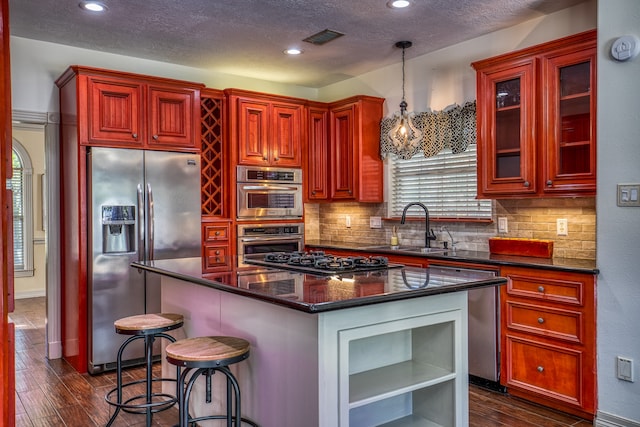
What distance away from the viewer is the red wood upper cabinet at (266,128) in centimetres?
A: 475

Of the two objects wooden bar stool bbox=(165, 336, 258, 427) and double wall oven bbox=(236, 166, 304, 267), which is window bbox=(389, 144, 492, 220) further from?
wooden bar stool bbox=(165, 336, 258, 427)

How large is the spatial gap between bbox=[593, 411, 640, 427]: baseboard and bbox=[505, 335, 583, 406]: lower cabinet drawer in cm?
12

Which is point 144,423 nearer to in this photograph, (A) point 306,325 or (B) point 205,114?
(A) point 306,325

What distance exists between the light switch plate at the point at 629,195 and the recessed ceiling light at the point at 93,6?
340cm

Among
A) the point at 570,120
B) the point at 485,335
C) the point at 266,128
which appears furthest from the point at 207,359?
the point at 266,128

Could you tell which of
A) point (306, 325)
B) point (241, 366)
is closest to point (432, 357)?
point (306, 325)

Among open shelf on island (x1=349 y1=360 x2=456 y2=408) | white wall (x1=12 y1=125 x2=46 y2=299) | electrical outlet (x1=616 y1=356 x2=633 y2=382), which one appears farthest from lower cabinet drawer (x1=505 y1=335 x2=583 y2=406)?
white wall (x1=12 y1=125 x2=46 y2=299)

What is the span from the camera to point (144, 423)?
2961 millimetres

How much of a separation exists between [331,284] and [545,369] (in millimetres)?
1755

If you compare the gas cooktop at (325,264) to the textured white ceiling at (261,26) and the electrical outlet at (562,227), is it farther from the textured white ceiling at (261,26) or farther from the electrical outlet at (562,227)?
the textured white ceiling at (261,26)

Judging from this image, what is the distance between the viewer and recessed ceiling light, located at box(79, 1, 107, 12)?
10.9ft

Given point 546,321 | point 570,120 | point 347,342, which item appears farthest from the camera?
point 570,120

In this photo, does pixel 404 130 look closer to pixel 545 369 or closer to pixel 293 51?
pixel 293 51

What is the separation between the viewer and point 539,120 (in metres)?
3.32
